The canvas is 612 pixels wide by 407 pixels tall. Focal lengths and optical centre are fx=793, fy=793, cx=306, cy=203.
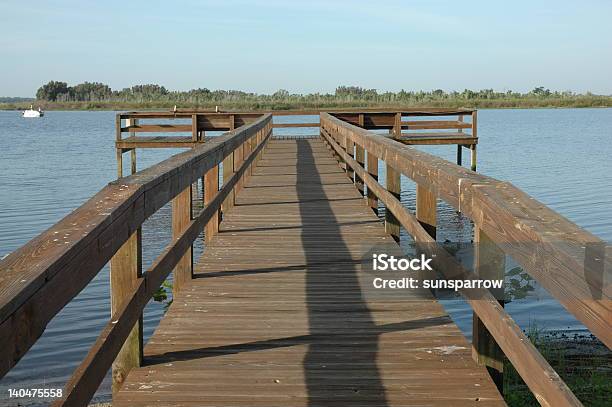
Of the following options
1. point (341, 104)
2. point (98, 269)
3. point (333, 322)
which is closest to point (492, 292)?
point (333, 322)

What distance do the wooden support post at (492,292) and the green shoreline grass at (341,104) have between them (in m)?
66.8

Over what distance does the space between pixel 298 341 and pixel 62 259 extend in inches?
86.5

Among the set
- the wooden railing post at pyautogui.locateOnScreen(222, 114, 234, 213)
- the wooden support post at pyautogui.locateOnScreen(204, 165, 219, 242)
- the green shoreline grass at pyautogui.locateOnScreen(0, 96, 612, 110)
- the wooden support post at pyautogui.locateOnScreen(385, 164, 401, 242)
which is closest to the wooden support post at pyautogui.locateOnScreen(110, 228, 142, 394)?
the wooden support post at pyautogui.locateOnScreen(204, 165, 219, 242)

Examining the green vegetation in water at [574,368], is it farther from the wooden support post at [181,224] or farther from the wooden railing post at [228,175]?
the wooden railing post at [228,175]

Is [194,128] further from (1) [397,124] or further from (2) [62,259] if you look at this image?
(2) [62,259]

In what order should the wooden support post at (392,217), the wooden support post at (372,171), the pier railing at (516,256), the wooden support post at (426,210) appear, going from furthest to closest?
the wooden support post at (372,171) < the wooden support post at (392,217) < the wooden support post at (426,210) < the pier railing at (516,256)

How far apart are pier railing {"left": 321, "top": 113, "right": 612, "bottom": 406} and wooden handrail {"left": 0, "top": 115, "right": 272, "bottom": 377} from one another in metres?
1.31

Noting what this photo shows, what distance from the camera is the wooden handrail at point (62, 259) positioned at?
1.78m

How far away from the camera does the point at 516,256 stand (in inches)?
101

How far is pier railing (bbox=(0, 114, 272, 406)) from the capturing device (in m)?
1.84

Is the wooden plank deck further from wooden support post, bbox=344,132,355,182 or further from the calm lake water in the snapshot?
wooden support post, bbox=344,132,355,182

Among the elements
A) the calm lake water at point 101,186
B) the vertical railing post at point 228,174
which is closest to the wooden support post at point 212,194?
the vertical railing post at point 228,174

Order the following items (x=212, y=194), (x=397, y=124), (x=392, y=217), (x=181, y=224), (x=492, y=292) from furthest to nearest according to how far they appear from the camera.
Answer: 1. (x=397, y=124)
2. (x=212, y=194)
3. (x=392, y=217)
4. (x=181, y=224)
5. (x=492, y=292)

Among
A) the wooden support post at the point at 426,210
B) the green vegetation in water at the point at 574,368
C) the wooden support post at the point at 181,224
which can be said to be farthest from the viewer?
the green vegetation in water at the point at 574,368
